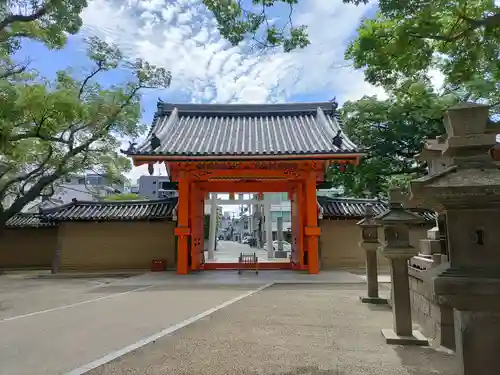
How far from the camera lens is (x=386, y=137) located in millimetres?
18875

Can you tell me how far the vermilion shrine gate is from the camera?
A: 41.4 ft

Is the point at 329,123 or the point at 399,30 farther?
the point at 329,123

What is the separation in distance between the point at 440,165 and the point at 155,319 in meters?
5.51

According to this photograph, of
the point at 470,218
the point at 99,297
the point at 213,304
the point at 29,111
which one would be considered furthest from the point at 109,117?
the point at 470,218

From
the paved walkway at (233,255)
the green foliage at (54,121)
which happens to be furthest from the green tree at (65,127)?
the paved walkway at (233,255)

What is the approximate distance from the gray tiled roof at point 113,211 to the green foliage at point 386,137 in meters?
9.78

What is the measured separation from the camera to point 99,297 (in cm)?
923

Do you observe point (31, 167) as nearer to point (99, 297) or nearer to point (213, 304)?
point (99, 297)


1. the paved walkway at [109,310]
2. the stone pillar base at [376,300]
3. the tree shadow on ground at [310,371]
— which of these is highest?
the stone pillar base at [376,300]

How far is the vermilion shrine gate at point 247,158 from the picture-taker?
1262cm

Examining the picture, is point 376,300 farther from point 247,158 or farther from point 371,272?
point 247,158

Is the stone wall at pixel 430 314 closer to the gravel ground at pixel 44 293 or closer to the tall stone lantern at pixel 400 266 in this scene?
the tall stone lantern at pixel 400 266

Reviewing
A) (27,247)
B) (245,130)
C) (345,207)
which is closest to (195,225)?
(245,130)

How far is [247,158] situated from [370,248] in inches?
249
